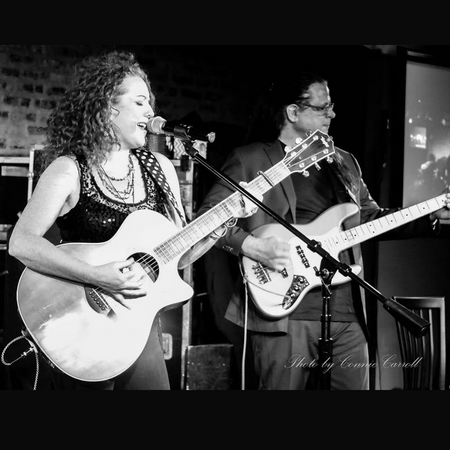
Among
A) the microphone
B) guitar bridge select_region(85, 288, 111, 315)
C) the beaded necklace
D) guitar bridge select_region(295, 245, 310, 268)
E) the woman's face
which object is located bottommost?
guitar bridge select_region(85, 288, 111, 315)

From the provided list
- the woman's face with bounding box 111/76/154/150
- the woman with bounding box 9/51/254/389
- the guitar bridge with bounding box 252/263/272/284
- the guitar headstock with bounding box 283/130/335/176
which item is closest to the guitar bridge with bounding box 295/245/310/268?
the guitar bridge with bounding box 252/263/272/284

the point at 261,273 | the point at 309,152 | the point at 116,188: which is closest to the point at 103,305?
the point at 116,188

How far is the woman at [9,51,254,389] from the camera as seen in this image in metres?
2.29

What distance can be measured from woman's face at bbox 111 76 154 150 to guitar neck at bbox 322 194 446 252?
3.33 ft

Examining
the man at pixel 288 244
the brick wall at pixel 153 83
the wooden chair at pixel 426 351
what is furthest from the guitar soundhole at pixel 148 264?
the wooden chair at pixel 426 351

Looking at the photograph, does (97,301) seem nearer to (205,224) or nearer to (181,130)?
(205,224)

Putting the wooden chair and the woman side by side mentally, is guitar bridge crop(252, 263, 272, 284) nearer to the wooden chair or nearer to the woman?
the woman

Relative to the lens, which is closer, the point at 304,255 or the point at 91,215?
the point at 91,215

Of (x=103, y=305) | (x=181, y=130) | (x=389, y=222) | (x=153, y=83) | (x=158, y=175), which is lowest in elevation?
(x=103, y=305)

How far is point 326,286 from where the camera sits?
8.22ft

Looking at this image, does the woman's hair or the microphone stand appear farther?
the woman's hair

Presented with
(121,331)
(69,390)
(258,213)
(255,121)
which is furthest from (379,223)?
(69,390)

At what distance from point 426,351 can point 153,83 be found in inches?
77.6

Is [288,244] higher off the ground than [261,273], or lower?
higher
